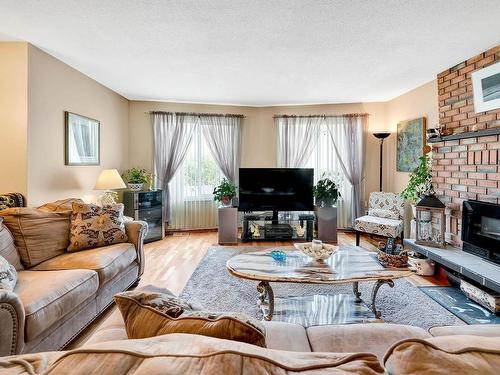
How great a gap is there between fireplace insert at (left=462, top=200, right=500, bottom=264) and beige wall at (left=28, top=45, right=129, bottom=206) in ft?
15.5

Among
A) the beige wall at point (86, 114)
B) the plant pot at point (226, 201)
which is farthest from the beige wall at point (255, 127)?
the plant pot at point (226, 201)

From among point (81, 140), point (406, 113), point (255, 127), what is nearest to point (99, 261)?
point (81, 140)

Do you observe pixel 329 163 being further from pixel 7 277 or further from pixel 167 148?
pixel 7 277

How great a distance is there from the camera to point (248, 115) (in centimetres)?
579

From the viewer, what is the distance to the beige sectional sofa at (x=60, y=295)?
158 cm

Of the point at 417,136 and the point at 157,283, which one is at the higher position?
the point at 417,136

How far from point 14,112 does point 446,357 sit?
3828 mm

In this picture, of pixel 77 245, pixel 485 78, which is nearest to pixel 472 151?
pixel 485 78

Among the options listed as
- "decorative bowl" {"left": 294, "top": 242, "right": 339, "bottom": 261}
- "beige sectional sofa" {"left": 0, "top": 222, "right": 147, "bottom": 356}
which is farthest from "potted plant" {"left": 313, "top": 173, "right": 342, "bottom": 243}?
"beige sectional sofa" {"left": 0, "top": 222, "right": 147, "bottom": 356}

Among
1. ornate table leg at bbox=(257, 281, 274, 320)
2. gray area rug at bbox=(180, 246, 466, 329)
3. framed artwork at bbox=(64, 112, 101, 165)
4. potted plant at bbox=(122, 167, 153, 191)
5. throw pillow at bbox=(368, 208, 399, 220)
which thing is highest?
framed artwork at bbox=(64, 112, 101, 165)

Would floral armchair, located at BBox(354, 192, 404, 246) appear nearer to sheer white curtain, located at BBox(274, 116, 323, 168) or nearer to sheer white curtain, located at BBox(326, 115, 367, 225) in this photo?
sheer white curtain, located at BBox(326, 115, 367, 225)

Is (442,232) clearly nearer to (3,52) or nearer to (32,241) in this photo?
(32,241)

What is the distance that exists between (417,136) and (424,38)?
2045 mm

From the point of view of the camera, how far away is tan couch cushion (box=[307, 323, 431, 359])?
1224mm
